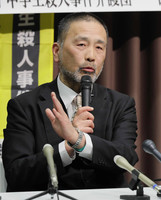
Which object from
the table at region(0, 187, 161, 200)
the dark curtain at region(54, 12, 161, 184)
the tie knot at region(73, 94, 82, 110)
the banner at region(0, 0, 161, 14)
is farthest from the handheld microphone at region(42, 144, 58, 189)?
the dark curtain at region(54, 12, 161, 184)

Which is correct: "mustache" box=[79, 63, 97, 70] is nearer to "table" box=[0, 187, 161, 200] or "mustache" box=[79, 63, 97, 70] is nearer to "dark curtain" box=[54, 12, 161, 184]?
"table" box=[0, 187, 161, 200]

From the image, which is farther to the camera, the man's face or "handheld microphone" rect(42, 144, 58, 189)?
the man's face

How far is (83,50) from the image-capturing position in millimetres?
1642

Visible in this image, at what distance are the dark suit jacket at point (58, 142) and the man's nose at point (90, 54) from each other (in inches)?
8.1

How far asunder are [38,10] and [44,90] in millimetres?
644

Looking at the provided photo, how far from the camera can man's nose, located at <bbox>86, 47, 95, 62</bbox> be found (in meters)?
1.61

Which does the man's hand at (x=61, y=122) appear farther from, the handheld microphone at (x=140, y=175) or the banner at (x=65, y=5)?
the banner at (x=65, y=5)

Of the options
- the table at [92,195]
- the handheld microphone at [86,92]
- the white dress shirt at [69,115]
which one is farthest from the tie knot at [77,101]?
the table at [92,195]

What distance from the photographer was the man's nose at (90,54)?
161cm

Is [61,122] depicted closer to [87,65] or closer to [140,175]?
[140,175]

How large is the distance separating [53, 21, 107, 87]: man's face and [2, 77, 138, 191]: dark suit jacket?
0.14 m

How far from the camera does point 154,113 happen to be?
2.38m

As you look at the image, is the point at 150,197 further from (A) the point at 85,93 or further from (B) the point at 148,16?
(B) the point at 148,16

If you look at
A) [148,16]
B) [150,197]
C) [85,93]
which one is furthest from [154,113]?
[150,197]
